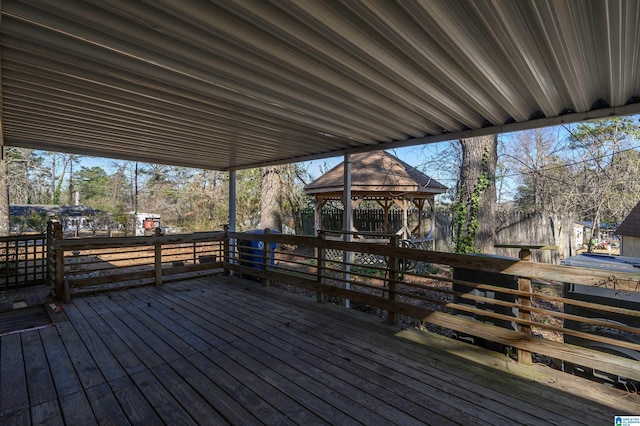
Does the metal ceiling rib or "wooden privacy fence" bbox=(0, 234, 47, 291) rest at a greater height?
the metal ceiling rib

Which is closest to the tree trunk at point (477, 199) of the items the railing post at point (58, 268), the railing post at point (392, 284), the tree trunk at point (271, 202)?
the railing post at point (392, 284)

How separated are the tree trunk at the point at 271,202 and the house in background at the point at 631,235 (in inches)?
364

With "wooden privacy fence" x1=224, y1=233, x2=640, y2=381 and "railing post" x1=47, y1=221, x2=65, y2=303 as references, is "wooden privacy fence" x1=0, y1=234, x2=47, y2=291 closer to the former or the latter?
"railing post" x1=47, y1=221, x2=65, y2=303

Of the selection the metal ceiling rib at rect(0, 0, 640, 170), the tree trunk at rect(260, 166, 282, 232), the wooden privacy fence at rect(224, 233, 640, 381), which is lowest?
the wooden privacy fence at rect(224, 233, 640, 381)

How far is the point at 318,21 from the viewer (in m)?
1.75

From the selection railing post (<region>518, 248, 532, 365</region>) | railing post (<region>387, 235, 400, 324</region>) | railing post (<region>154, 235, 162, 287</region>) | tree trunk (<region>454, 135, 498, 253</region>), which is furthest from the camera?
tree trunk (<region>454, 135, 498, 253</region>)

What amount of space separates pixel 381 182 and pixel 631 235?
215 inches

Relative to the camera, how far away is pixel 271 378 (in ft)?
7.26

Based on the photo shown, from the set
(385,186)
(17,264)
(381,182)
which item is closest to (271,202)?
(381,182)

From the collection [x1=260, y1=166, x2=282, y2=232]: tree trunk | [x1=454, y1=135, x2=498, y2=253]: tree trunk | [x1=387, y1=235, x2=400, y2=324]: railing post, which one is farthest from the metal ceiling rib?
[x1=260, y1=166, x2=282, y2=232]: tree trunk

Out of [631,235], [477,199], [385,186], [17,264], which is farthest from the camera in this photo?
[385,186]

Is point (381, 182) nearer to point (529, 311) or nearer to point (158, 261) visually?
point (158, 261)

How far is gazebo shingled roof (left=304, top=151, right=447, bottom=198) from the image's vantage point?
8617mm

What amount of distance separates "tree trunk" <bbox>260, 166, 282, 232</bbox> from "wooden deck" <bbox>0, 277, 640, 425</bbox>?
25.6ft
